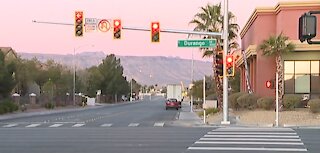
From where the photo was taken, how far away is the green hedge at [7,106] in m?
56.9

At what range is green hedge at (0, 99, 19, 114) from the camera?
2240 inches

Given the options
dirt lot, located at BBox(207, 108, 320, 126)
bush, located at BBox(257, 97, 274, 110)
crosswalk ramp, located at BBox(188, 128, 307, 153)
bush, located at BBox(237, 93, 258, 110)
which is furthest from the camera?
bush, located at BBox(237, 93, 258, 110)

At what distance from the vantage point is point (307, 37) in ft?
30.5

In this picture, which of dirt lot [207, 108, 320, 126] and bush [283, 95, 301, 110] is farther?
bush [283, 95, 301, 110]

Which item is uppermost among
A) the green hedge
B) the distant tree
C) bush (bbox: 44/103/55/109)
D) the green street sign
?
the green street sign

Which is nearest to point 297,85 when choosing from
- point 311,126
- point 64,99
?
point 311,126

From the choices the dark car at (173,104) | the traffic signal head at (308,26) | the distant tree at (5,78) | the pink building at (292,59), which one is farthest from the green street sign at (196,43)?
the dark car at (173,104)

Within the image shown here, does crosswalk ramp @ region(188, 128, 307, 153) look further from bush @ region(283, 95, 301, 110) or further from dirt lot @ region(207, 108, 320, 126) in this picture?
bush @ region(283, 95, 301, 110)

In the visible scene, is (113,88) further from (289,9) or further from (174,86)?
(289,9)

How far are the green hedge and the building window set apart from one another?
87.7ft

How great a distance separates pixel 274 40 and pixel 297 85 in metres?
7.50

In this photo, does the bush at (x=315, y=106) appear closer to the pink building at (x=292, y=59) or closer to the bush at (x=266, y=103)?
the bush at (x=266, y=103)

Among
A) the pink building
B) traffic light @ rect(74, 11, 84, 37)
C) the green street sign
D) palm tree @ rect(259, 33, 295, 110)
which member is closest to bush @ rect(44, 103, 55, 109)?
the pink building

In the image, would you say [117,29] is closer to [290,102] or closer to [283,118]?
[283,118]
